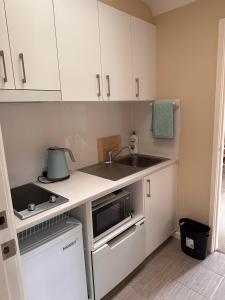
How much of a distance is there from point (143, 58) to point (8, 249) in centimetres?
185

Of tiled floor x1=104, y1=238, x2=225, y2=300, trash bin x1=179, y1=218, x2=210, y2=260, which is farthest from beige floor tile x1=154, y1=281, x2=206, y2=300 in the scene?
trash bin x1=179, y1=218, x2=210, y2=260

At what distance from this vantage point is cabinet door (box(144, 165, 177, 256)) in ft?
6.14

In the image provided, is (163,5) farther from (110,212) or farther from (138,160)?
(110,212)

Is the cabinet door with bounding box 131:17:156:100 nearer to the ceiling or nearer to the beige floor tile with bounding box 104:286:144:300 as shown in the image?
the ceiling

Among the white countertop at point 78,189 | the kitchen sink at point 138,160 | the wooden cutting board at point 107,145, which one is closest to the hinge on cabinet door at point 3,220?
the white countertop at point 78,189

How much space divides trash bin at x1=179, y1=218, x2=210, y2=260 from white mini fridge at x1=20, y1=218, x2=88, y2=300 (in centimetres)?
110

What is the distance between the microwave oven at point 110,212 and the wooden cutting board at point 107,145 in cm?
55

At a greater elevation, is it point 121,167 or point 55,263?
point 121,167

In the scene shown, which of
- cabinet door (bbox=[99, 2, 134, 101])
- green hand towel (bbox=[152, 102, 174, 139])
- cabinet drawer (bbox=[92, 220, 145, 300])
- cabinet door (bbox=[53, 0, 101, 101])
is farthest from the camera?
green hand towel (bbox=[152, 102, 174, 139])

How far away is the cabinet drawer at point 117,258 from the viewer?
1470 mm

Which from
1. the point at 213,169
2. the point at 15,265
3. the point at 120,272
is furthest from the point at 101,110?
the point at 15,265

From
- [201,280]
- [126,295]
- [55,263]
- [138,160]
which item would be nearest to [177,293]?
[201,280]

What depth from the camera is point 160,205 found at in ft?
6.65

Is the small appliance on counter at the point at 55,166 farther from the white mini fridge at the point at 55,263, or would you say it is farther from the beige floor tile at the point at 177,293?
the beige floor tile at the point at 177,293
